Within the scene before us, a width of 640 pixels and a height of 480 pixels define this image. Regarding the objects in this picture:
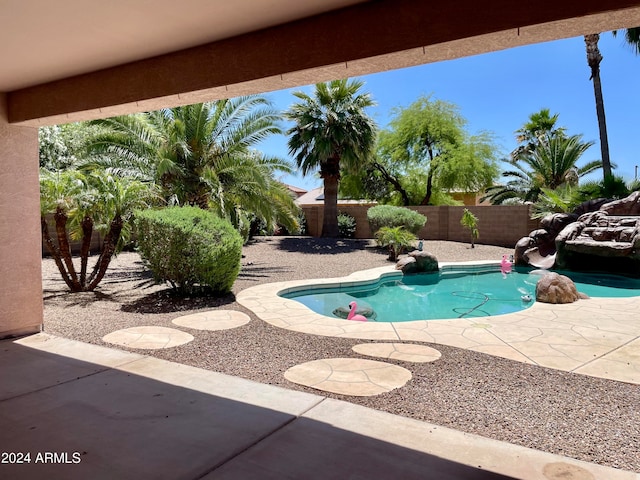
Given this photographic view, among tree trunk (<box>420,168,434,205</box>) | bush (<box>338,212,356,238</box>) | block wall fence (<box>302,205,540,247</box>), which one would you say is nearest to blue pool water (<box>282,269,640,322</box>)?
block wall fence (<box>302,205,540,247</box>)

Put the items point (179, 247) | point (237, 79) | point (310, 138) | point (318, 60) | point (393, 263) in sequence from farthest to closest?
point (310, 138) → point (393, 263) → point (179, 247) → point (237, 79) → point (318, 60)

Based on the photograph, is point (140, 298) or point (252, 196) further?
point (252, 196)

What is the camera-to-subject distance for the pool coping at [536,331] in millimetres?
4613

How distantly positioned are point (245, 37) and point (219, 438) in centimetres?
286

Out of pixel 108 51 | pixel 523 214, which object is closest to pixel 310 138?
pixel 523 214

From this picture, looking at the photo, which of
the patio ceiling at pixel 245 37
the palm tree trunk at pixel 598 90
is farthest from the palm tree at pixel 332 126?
the patio ceiling at pixel 245 37

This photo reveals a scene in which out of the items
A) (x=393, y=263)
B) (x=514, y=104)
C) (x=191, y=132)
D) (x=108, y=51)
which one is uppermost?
(x=514, y=104)

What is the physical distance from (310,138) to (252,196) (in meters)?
7.25

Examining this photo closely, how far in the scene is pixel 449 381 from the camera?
3945 mm

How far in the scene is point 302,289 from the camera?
9555mm

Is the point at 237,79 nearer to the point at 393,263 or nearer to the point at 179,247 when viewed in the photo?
the point at 179,247

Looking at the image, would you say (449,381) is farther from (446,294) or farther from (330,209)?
(330,209)

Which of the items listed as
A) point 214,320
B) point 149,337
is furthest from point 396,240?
point 149,337

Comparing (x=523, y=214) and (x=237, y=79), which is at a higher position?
(x=237, y=79)
